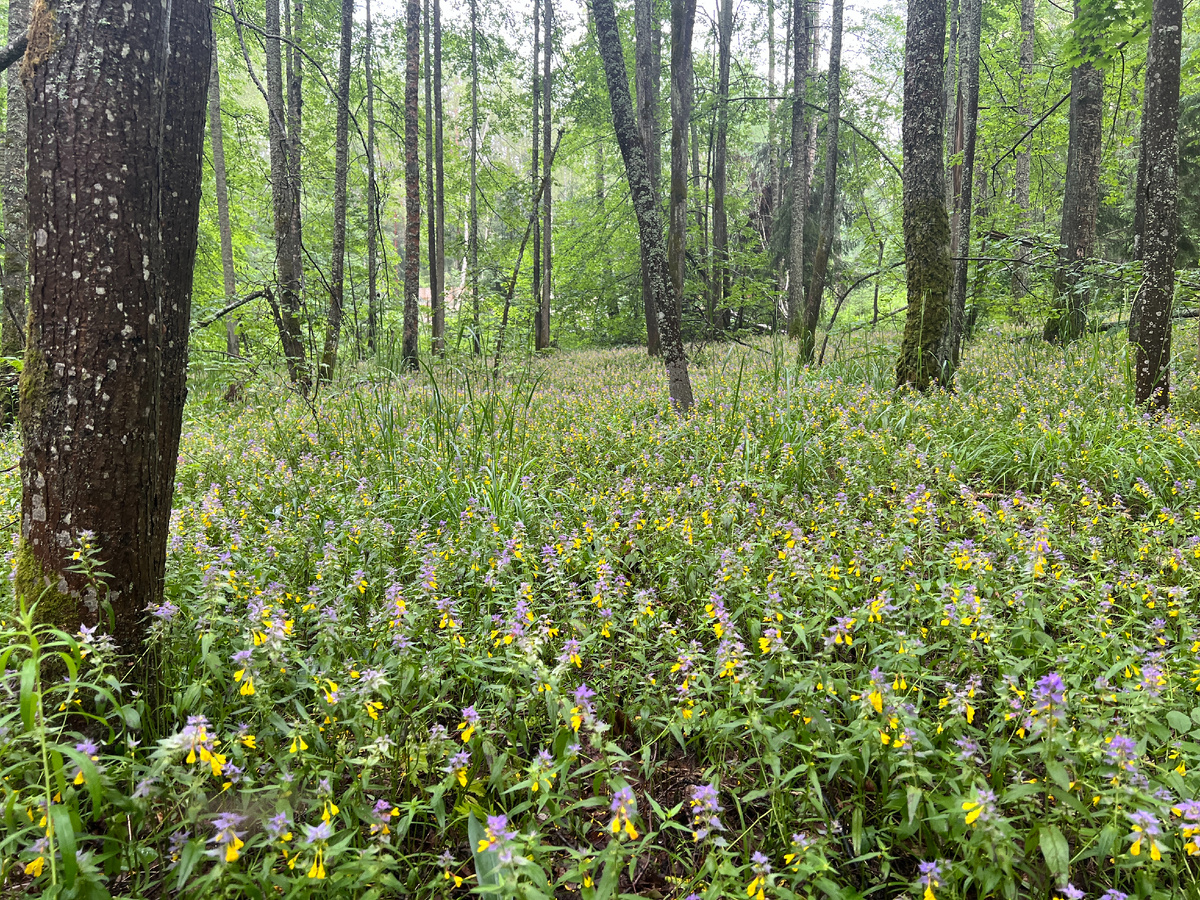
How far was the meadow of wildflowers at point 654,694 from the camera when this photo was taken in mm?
1540

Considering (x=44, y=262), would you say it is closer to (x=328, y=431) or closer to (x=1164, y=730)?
(x=1164, y=730)

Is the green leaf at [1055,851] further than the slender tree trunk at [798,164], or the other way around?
the slender tree trunk at [798,164]

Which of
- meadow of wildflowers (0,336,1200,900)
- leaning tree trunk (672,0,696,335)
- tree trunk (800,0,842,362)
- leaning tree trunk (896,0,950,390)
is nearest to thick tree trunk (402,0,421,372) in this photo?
leaning tree trunk (672,0,696,335)

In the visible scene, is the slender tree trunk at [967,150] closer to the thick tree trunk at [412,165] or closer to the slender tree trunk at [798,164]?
the slender tree trunk at [798,164]

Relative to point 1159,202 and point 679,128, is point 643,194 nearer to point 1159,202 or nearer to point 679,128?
point 1159,202

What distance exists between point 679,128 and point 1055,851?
13.7 metres

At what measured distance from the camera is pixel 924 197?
266 inches

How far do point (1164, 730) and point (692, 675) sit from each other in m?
1.36

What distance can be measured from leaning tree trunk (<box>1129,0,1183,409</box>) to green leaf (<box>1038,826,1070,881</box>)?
506 centimetres

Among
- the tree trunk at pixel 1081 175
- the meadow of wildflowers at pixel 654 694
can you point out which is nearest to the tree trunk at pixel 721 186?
the tree trunk at pixel 1081 175

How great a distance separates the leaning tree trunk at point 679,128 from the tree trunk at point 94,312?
10.5m

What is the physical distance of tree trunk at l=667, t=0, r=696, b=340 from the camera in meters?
12.2

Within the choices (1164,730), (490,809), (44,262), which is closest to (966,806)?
(1164,730)

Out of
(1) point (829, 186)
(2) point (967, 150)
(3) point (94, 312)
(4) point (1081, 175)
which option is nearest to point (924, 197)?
(2) point (967, 150)
